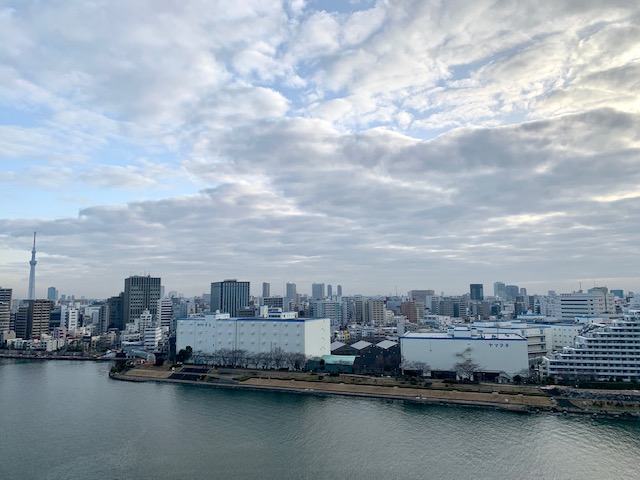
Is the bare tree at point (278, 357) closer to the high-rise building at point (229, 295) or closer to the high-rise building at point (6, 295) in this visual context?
the high-rise building at point (6, 295)

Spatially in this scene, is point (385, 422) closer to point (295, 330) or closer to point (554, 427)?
point (554, 427)

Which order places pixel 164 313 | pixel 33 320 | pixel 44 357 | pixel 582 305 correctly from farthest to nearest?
pixel 164 313 → pixel 33 320 → pixel 582 305 → pixel 44 357

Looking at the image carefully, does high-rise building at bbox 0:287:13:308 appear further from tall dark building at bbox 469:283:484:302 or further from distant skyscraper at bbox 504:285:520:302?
distant skyscraper at bbox 504:285:520:302

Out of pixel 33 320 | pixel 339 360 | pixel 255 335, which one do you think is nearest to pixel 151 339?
pixel 255 335

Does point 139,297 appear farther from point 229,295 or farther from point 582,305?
point 582,305

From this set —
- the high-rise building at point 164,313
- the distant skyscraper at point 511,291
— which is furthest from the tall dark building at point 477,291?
the high-rise building at point 164,313

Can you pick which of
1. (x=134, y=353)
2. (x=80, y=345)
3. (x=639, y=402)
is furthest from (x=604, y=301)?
(x=80, y=345)
